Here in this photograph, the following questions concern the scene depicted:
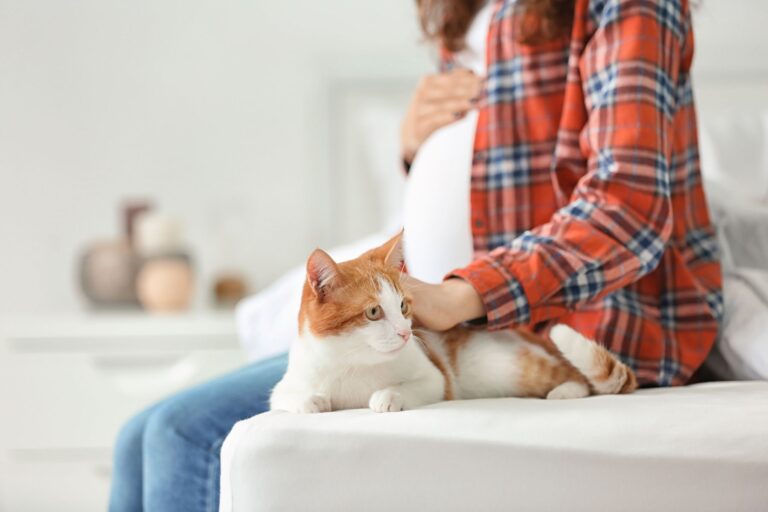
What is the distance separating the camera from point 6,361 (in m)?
2.13

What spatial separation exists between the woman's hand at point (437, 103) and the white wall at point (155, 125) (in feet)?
4.14

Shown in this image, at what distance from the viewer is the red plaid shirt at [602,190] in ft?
3.06

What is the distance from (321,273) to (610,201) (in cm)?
38

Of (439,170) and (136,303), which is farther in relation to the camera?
(136,303)

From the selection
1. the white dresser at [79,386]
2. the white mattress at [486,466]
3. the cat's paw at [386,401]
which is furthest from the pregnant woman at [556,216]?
the white dresser at [79,386]

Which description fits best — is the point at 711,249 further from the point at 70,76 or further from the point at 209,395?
the point at 70,76

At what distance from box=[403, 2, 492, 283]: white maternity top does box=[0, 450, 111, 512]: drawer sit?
1338 millimetres

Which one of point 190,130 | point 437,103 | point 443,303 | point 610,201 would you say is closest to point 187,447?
point 443,303

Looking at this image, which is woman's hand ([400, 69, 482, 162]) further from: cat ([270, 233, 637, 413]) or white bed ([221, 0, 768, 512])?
white bed ([221, 0, 768, 512])

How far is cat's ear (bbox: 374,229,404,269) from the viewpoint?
2.65ft

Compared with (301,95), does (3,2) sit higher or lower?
higher

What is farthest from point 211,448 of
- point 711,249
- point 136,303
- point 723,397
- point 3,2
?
point 3,2

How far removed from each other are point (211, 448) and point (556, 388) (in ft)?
1.25

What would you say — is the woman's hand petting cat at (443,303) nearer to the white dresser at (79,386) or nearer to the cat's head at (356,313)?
the cat's head at (356,313)
